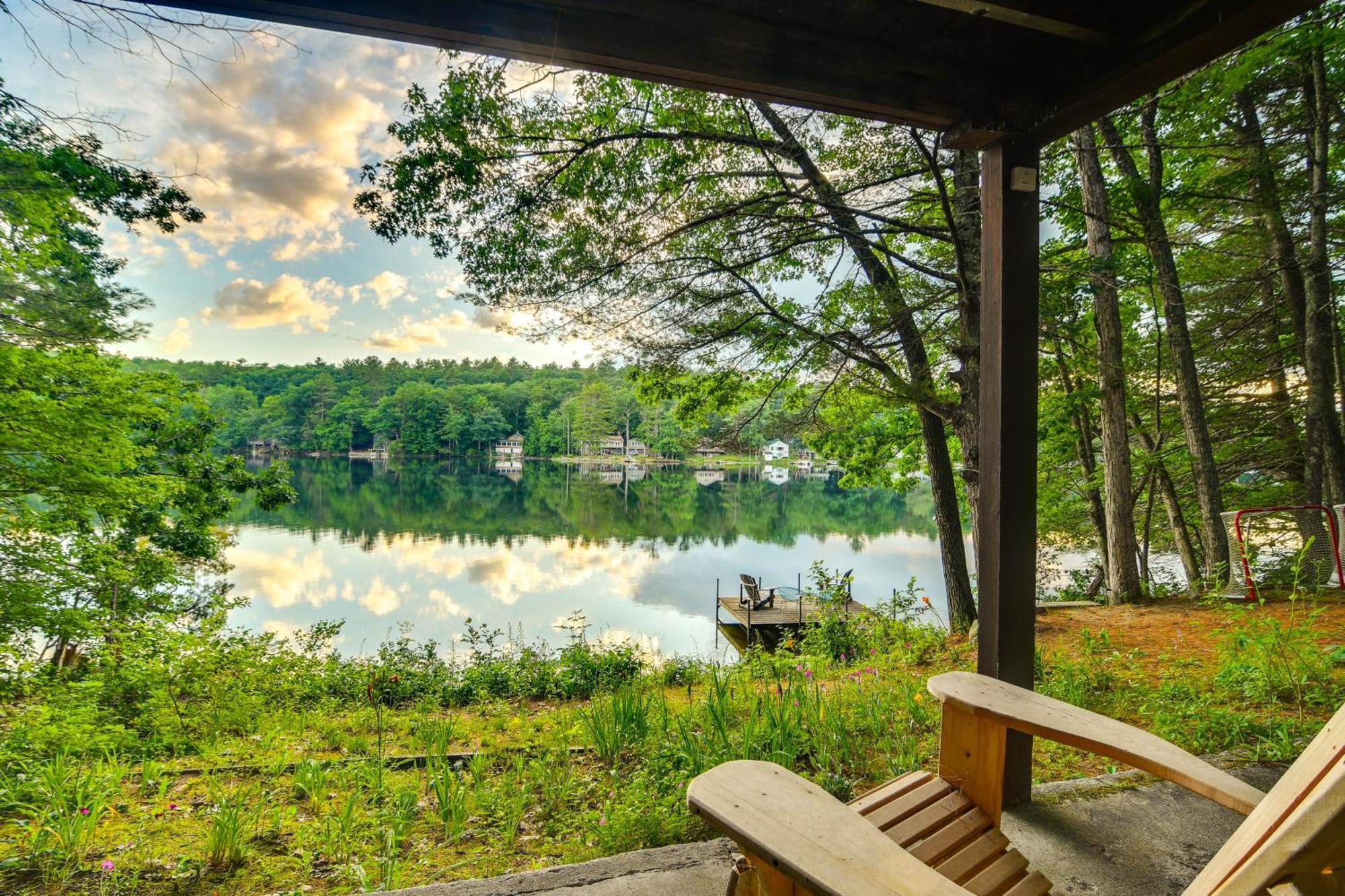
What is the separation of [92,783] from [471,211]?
3810 millimetres

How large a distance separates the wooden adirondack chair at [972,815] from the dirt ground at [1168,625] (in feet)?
10.5

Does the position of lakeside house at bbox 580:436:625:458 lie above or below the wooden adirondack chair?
above

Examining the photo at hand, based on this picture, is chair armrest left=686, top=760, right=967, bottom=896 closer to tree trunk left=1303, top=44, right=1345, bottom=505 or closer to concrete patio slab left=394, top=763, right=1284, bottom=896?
concrete patio slab left=394, top=763, right=1284, bottom=896

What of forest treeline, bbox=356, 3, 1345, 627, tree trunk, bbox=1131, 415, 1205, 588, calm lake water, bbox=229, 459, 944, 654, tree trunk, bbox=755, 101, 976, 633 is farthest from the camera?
calm lake water, bbox=229, 459, 944, 654

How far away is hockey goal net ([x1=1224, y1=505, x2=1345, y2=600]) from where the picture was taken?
13.5ft

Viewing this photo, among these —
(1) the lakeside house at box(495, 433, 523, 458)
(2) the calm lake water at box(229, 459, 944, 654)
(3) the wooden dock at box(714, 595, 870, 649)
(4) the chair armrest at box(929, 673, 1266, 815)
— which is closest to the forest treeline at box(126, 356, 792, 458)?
(1) the lakeside house at box(495, 433, 523, 458)

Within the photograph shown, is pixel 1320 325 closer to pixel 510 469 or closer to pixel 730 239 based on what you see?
pixel 730 239

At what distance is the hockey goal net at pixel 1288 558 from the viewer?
13.5 feet

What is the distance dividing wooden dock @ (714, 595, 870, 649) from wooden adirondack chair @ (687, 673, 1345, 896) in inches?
372

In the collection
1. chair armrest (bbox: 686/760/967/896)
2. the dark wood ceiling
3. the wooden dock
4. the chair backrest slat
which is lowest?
the wooden dock

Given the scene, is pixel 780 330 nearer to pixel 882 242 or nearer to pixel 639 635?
pixel 882 242

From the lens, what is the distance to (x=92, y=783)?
7.60 feet

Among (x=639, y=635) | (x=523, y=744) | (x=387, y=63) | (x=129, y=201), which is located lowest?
(x=639, y=635)

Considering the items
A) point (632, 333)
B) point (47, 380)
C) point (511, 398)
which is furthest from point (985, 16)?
point (511, 398)
